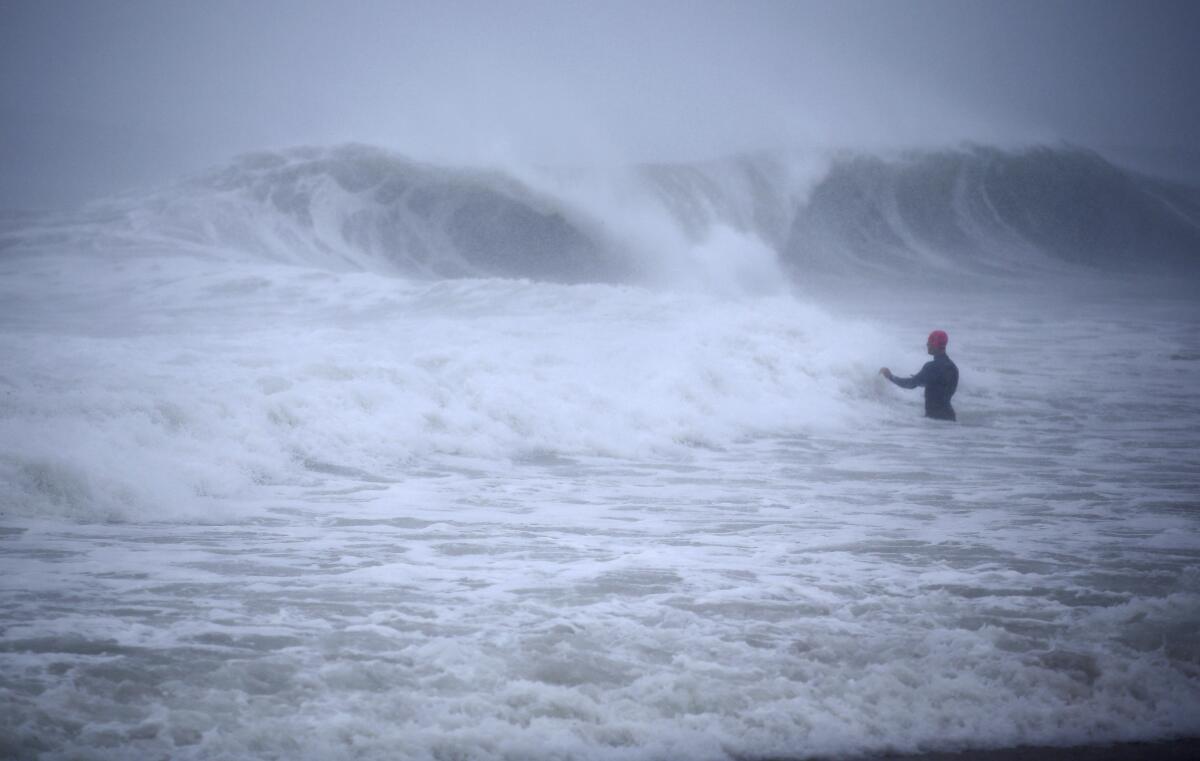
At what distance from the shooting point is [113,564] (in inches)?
162

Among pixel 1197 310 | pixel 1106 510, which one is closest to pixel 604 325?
pixel 1106 510

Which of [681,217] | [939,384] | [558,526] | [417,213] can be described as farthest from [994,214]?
[558,526]

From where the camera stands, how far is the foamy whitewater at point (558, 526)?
9.20 feet

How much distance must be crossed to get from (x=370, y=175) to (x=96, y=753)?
960 inches

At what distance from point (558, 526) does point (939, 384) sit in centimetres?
578

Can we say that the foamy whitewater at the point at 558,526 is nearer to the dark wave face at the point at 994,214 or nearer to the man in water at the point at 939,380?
the man in water at the point at 939,380

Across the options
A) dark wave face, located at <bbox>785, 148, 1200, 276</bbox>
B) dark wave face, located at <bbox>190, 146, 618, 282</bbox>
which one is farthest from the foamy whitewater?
dark wave face, located at <bbox>785, 148, 1200, 276</bbox>

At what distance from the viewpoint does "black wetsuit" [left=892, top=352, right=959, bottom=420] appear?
966 cm

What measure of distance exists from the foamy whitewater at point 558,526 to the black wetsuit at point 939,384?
162mm

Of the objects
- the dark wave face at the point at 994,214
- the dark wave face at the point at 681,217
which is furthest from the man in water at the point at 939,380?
the dark wave face at the point at 994,214

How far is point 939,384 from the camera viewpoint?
9.71 metres

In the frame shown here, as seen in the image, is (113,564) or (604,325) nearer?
(113,564)

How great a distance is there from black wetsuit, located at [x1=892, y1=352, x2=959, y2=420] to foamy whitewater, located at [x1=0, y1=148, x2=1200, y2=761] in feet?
0.53

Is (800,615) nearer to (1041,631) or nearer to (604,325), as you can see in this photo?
(1041,631)
